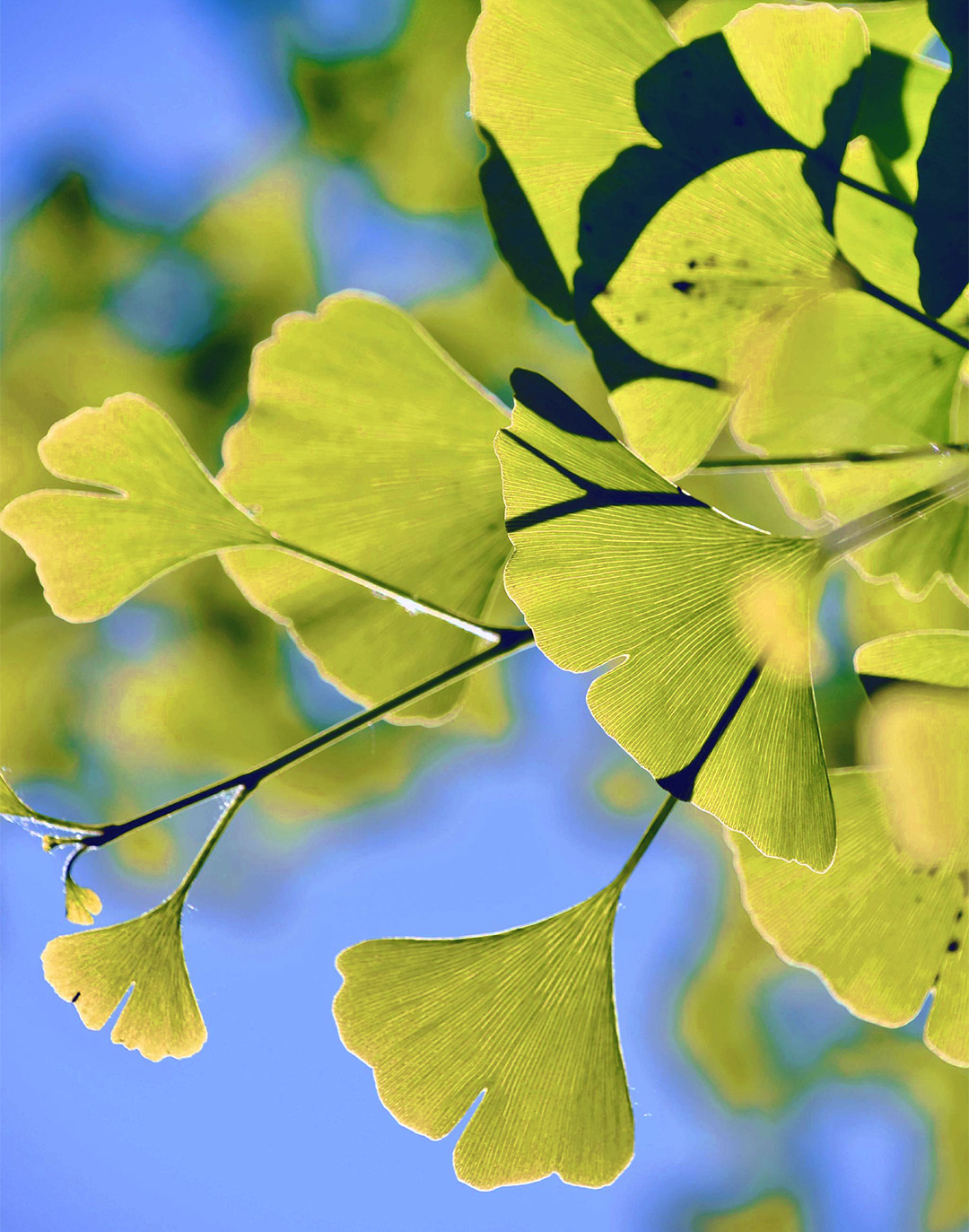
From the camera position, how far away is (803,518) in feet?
2.52

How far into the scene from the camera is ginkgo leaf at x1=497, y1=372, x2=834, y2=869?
1.36 ft

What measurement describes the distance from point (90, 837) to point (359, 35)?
1310 millimetres

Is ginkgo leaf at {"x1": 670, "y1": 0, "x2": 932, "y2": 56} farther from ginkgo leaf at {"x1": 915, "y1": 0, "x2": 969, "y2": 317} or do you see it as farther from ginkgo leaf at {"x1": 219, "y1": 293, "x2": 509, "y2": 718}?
ginkgo leaf at {"x1": 219, "y1": 293, "x2": 509, "y2": 718}

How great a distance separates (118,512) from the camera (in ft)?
1.96

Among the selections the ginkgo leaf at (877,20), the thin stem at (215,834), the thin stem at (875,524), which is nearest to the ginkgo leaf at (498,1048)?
the thin stem at (215,834)

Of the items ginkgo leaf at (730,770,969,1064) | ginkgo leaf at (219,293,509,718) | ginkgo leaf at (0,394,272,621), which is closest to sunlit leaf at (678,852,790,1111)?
ginkgo leaf at (730,770,969,1064)

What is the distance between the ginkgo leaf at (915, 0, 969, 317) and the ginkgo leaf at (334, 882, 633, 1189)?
49cm

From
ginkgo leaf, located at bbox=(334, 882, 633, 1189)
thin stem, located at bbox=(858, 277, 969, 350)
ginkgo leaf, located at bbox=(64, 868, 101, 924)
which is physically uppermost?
thin stem, located at bbox=(858, 277, 969, 350)

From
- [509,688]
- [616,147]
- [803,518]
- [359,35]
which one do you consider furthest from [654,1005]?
[359,35]

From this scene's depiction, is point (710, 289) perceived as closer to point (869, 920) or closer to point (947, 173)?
point (947, 173)

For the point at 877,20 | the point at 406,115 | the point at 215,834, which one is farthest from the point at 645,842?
the point at 406,115

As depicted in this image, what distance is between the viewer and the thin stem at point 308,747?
492mm

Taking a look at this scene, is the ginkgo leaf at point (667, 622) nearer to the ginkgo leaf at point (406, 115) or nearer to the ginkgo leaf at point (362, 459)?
the ginkgo leaf at point (362, 459)

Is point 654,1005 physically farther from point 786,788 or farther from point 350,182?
point 350,182
